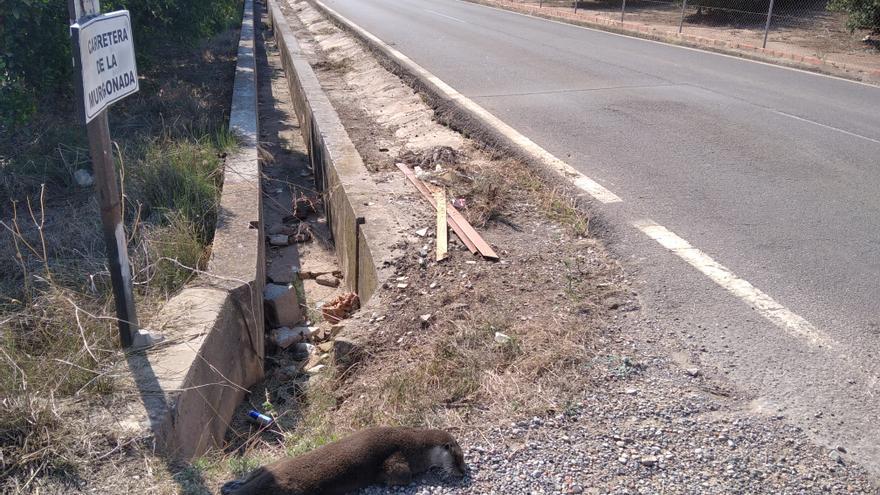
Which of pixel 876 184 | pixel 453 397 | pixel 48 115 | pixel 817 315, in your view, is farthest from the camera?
pixel 48 115

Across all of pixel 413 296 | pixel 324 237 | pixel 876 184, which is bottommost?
pixel 324 237

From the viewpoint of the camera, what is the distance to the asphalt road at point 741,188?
12.2 feet

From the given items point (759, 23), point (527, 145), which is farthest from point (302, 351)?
point (759, 23)

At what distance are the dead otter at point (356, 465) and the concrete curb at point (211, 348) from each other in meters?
0.53

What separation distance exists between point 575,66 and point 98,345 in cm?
1117

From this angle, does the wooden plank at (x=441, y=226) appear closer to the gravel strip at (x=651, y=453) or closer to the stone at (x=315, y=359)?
the stone at (x=315, y=359)

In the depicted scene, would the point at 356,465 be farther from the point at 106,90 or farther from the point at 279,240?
the point at 279,240

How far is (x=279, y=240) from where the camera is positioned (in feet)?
25.0

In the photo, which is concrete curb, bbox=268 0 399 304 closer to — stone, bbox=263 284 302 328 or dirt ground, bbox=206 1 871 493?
dirt ground, bbox=206 1 871 493

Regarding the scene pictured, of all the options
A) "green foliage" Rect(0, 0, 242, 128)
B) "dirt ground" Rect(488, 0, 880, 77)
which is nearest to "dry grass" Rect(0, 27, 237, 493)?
"green foliage" Rect(0, 0, 242, 128)

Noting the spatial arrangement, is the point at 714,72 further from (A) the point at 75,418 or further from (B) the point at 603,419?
(A) the point at 75,418

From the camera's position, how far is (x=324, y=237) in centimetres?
799

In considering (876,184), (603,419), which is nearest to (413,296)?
(603,419)

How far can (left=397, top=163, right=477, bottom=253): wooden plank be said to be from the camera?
541 cm
